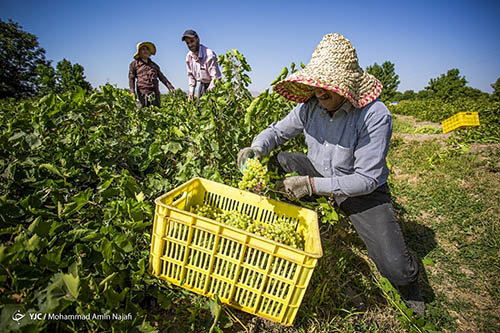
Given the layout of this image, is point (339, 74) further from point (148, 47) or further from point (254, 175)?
point (148, 47)

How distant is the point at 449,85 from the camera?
159 feet

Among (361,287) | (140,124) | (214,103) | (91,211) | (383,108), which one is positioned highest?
(383,108)

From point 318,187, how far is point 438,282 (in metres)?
1.66

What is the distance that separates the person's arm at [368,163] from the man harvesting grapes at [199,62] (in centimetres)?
364

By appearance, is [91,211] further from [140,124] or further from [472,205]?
[472,205]

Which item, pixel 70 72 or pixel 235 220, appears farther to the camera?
pixel 70 72

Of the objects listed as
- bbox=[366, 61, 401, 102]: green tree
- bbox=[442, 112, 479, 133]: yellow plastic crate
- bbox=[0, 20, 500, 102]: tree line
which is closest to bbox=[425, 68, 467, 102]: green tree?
bbox=[0, 20, 500, 102]: tree line

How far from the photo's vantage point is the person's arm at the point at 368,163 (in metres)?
1.90

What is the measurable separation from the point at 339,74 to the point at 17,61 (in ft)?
191

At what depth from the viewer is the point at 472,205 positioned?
139 inches

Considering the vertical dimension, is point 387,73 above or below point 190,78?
above

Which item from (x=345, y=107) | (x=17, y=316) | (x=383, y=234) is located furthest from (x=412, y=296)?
(x=17, y=316)

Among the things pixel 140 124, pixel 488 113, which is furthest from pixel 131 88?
pixel 488 113

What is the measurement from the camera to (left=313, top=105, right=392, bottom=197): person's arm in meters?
1.90
